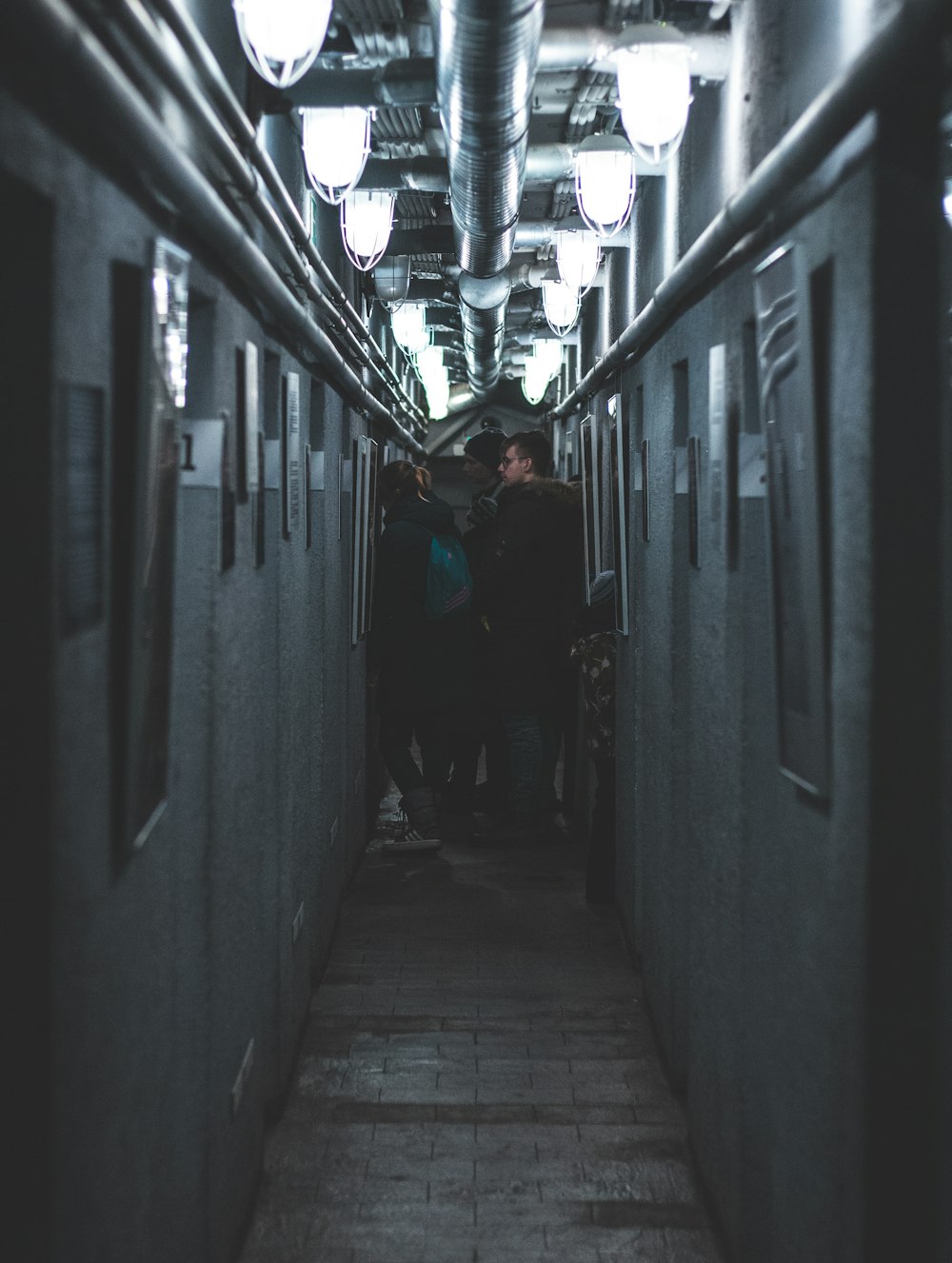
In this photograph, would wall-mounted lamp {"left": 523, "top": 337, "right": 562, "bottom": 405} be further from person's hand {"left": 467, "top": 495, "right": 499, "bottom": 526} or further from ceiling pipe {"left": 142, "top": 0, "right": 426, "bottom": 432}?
ceiling pipe {"left": 142, "top": 0, "right": 426, "bottom": 432}

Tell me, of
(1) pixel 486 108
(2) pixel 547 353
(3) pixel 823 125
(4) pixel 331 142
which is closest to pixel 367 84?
(4) pixel 331 142

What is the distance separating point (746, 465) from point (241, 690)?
4.48 ft

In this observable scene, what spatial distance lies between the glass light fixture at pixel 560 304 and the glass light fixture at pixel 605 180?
126 inches

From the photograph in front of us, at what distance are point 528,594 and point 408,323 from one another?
3.31 meters

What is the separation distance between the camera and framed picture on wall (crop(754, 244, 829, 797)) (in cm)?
243

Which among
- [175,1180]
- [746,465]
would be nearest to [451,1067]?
[175,1180]

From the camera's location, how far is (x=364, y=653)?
7.79m

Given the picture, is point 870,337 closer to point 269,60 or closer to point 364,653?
point 269,60

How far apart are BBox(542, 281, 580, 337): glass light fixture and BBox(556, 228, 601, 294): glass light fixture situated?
1080 mm

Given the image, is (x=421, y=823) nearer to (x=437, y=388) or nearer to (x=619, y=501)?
(x=619, y=501)

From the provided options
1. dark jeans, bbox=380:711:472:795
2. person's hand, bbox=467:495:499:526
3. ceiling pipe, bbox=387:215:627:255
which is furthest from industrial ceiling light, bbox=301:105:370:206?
person's hand, bbox=467:495:499:526

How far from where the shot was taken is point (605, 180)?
16.4 ft

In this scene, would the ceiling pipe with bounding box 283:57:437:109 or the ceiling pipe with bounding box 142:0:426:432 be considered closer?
the ceiling pipe with bounding box 142:0:426:432

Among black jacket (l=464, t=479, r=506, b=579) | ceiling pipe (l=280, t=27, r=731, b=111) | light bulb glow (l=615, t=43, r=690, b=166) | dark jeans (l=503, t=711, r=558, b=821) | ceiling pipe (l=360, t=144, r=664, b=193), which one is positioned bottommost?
dark jeans (l=503, t=711, r=558, b=821)
